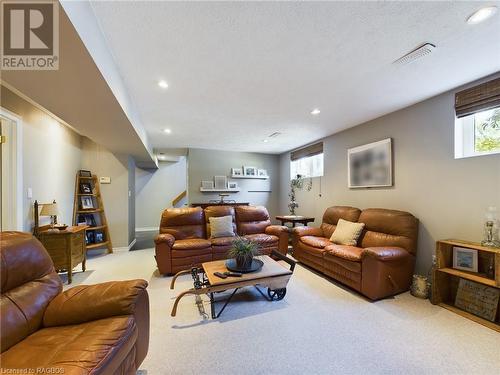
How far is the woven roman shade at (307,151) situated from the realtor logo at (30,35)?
4324mm

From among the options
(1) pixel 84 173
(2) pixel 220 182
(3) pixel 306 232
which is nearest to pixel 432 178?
(3) pixel 306 232

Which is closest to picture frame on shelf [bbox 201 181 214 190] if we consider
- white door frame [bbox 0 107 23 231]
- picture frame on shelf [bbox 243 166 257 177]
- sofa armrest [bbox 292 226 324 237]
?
picture frame on shelf [bbox 243 166 257 177]

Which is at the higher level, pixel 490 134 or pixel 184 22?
pixel 184 22

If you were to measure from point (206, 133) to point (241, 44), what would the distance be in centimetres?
273

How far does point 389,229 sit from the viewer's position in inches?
115

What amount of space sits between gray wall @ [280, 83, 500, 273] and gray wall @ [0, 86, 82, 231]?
489cm

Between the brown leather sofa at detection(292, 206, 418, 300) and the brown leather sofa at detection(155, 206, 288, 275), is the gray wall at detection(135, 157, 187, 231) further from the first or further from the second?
the brown leather sofa at detection(292, 206, 418, 300)

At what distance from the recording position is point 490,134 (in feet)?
7.63

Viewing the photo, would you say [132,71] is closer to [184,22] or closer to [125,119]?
[125,119]

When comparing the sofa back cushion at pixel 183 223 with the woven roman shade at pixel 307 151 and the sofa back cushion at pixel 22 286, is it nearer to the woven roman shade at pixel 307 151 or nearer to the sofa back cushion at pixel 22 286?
the sofa back cushion at pixel 22 286

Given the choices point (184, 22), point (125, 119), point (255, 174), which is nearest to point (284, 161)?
point (255, 174)

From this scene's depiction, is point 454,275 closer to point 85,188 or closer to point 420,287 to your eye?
point 420,287

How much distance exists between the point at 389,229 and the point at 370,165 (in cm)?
113

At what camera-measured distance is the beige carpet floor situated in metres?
1.54
